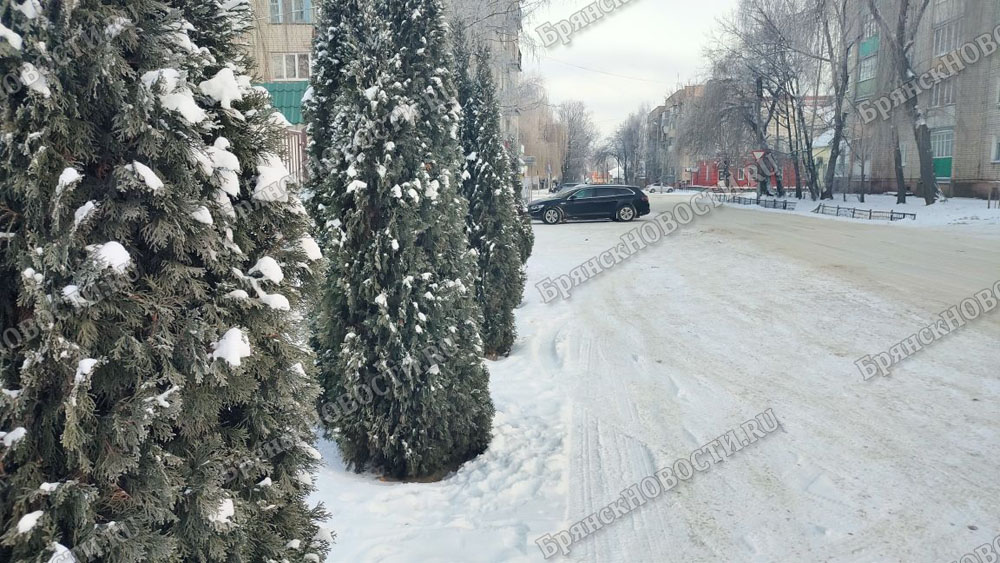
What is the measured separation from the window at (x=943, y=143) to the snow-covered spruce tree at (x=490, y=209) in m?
34.8

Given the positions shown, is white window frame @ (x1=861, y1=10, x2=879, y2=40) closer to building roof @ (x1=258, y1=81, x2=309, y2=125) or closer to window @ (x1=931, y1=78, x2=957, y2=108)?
window @ (x1=931, y1=78, x2=957, y2=108)

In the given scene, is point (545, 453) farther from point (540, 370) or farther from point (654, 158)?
point (654, 158)

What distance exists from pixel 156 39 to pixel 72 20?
199 mm

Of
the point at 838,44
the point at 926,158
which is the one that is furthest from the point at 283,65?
the point at 838,44

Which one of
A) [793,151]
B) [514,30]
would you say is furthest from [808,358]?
[793,151]

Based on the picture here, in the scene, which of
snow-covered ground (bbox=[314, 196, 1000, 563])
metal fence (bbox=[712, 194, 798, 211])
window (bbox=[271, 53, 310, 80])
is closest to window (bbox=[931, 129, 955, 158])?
metal fence (bbox=[712, 194, 798, 211])

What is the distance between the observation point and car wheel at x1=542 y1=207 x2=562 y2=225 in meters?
A: 27.7

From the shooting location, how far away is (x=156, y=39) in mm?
1854

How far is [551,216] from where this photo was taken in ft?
91.1

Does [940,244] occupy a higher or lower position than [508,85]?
lower

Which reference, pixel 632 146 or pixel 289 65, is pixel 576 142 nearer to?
pixel 632 146

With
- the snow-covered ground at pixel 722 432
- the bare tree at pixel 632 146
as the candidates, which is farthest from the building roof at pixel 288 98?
the bare tree at pixel 632 146

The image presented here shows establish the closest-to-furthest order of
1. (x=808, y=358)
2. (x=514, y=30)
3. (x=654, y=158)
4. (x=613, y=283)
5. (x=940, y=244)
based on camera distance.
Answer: (x=808, y=358) → (x=613, y=283) → (x=940, y=244) → (x=514, y=30) → (x=654, y=158)

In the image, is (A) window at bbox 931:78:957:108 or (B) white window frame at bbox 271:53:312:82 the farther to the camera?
(A) window at bbox 931:78:957:108
